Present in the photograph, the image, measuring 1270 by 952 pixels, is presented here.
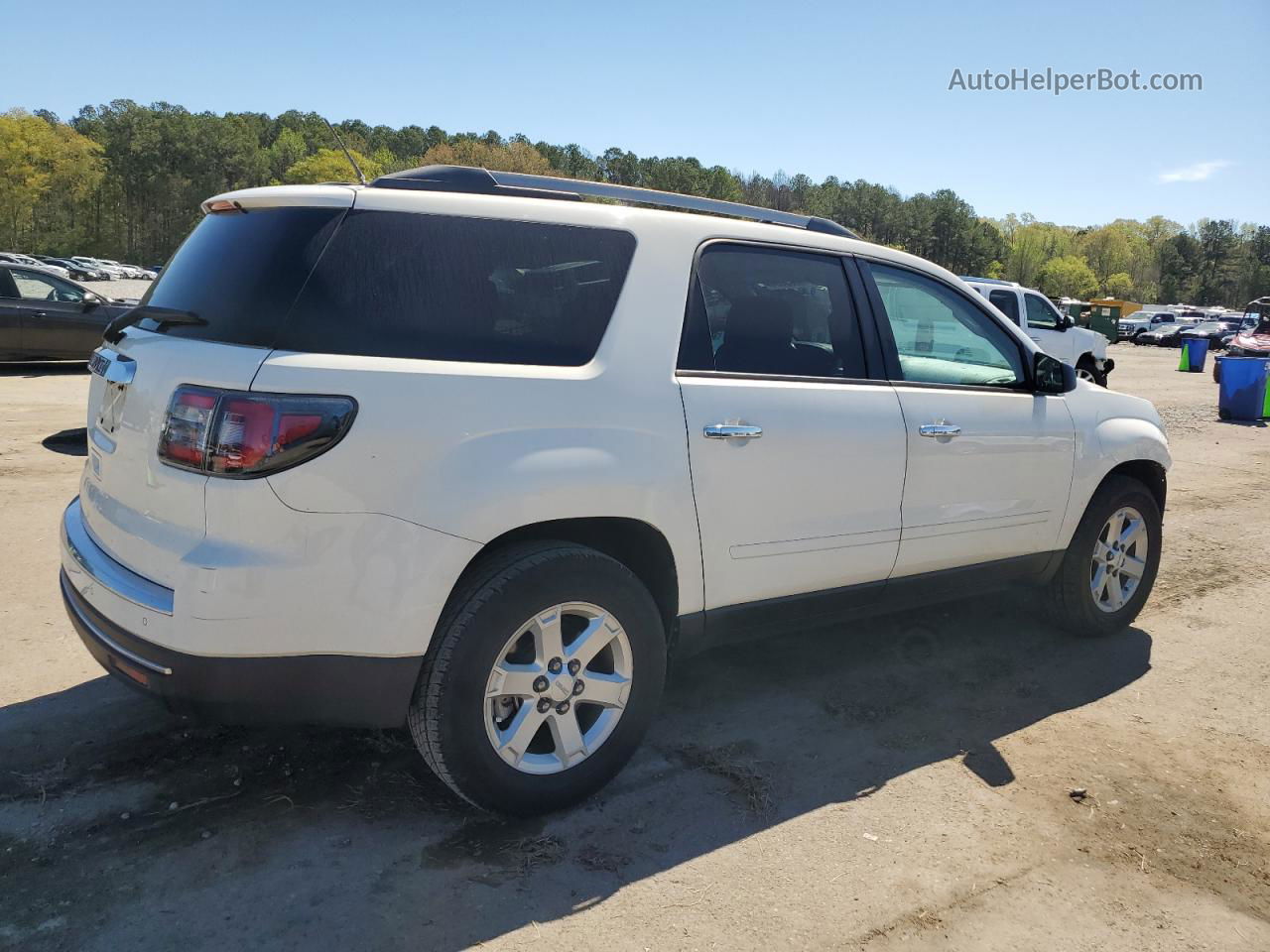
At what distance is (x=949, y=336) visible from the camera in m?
4.33

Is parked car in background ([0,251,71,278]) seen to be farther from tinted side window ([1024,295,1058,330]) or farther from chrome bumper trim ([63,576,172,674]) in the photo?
tinted side window ([1024,295,1058,330])

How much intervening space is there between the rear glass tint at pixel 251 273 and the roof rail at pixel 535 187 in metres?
0.34

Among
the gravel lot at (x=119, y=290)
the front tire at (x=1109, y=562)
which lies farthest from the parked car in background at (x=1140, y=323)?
the front tire at (x=1109, y=562)

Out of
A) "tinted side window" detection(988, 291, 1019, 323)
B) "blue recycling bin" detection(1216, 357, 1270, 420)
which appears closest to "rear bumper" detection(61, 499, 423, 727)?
"tinted side window" detection(988, 291, 1019, 323)

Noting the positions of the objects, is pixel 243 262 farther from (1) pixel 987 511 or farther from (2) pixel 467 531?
(1) pixel 987 511

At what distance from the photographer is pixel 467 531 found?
2701mm

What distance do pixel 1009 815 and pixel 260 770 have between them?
252cm

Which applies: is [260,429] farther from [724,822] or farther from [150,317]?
[724,822]

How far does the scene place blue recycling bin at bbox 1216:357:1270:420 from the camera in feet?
49.7

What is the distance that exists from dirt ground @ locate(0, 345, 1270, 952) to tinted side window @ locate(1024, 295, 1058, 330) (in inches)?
468

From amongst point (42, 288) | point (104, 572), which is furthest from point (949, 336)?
point (42, 288)

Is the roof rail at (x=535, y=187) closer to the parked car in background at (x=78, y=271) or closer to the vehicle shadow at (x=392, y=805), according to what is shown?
the vehicle shadow at (x=392, y=805)

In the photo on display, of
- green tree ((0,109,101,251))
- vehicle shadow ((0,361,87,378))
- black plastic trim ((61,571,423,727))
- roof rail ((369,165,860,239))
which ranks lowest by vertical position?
black plastic trim ((61,571,423,727))

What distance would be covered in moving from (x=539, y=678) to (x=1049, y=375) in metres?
2.85
